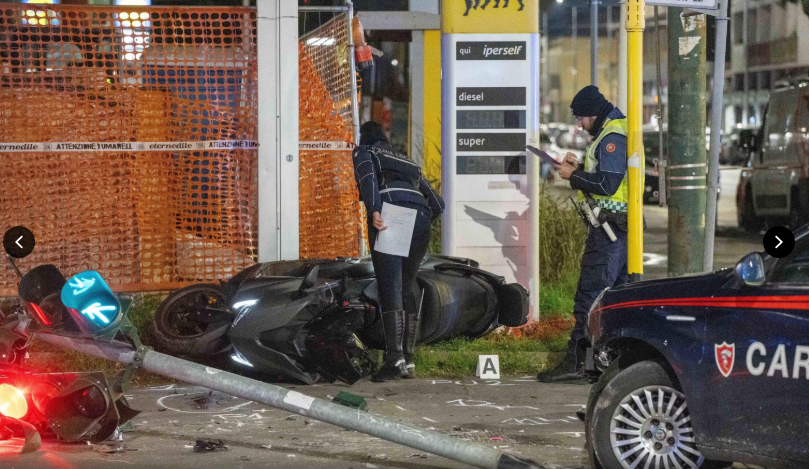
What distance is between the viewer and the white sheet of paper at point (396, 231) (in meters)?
7.80

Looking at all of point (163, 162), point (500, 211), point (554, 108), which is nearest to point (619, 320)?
point (500, 211)

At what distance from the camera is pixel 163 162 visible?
9312mm

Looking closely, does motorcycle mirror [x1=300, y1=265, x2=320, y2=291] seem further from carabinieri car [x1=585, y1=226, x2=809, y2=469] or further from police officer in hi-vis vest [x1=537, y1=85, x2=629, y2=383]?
carabinieri car [x1=585, y1=226, x2=809, y2=469]

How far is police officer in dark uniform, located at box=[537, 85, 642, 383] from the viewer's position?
7957 millimetres

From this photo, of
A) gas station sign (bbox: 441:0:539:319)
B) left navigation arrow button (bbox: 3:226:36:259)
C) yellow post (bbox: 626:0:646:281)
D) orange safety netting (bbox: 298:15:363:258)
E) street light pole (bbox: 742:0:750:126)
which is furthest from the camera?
street light pole (bbox: 742:0:750:126)

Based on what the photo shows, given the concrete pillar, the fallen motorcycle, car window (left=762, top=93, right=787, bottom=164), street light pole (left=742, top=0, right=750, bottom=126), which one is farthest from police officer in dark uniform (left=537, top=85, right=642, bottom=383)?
street light pole (left=742, top=0, right=750, bottom=126)

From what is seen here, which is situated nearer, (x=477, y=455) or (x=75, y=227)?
(x=477, y=455)

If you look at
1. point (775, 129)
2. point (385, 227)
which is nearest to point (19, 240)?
point (385, 227)

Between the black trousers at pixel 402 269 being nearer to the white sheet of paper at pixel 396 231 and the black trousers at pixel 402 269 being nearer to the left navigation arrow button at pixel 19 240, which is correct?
the white sheet of paper at pixel 396 231

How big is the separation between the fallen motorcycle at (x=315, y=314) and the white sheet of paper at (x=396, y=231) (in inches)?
13.9

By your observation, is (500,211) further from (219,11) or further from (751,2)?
(751,2)

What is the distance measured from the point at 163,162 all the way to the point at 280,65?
4.07 ft

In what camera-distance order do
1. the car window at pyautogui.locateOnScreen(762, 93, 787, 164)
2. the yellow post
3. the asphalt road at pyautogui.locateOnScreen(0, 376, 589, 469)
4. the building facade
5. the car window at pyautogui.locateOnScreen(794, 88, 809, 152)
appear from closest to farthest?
the asphalt road at pyautogui.locateOnScreen(0, 376, 589, 469) → the yellow post → the car window at pyautogui.locateOnScreen(794, 88, 809, 152) → the car window at pyautogui.locateOnScreen(762, 93, 787, 164) → the building facade

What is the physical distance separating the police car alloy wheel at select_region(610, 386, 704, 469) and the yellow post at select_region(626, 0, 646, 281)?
2.45m
